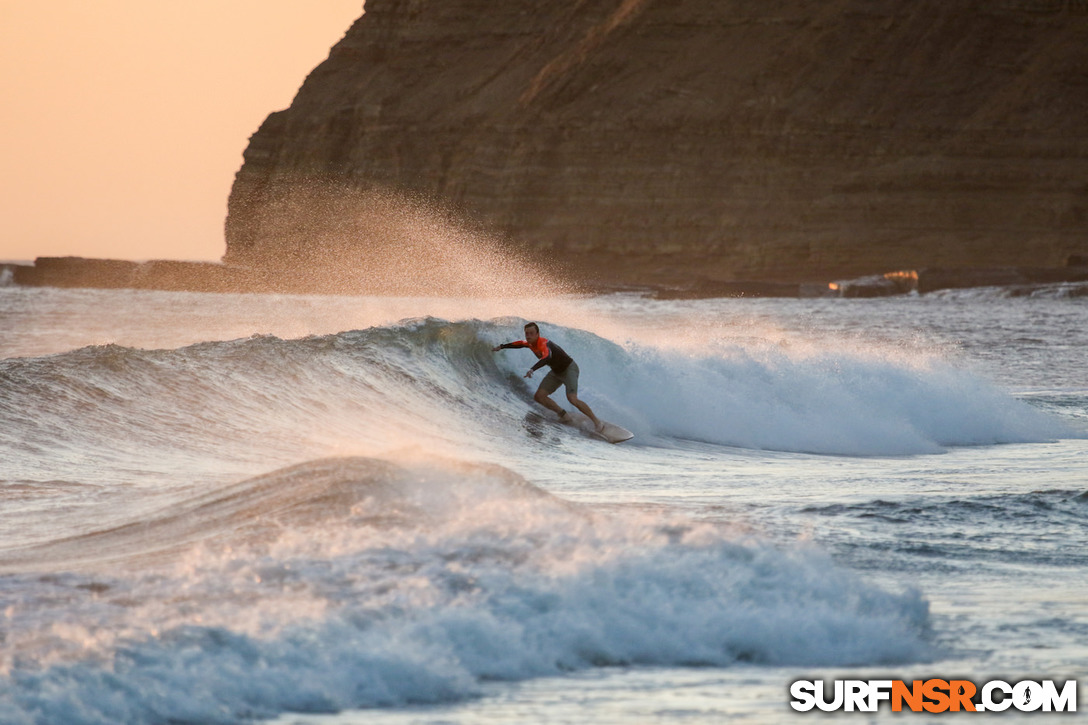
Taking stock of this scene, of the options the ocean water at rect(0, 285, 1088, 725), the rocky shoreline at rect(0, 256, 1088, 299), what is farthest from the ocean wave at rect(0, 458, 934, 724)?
the rocky shoreline at rect(0, 256, 1088, 299)

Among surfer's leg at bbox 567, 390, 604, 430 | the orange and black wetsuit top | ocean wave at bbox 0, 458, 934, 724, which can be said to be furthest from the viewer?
surfer's leg at bbox 567, 390, 604, 430

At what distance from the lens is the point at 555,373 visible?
15.3 meters

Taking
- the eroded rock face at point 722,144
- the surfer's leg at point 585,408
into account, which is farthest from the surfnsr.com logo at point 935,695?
the eroded rock face at point 722,144

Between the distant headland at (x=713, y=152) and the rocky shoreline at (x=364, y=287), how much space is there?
42 cm

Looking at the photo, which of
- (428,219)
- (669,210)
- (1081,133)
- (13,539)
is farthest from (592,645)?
(428,219)

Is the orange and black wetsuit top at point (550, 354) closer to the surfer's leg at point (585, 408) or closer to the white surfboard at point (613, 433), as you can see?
the surfer's leg at point (585, 408)

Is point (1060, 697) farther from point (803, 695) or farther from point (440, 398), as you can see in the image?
point (440, 398)

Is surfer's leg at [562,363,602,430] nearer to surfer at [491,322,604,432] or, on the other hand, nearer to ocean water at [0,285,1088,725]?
surfer at [491,322,604,432]

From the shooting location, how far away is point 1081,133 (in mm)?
103938

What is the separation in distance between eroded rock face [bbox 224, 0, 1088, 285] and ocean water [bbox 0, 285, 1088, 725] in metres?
85.1

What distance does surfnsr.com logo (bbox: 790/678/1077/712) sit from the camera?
4887 mm

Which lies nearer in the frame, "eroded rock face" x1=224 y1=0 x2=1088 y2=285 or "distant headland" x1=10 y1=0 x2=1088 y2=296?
"distant headland" x1=10 y1=0 x2=1088 y2=296

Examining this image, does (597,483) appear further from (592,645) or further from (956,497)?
(592,645)

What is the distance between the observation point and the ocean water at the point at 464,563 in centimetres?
493
